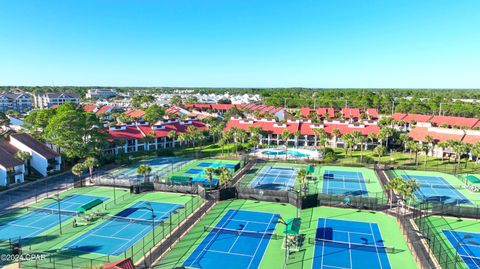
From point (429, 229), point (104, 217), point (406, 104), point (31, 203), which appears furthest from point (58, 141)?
point (406, 104)

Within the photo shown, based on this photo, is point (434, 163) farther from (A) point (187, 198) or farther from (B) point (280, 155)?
(A) point (187, 198)

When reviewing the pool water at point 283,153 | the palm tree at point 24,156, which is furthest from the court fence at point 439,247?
the palm tree at point 24,156

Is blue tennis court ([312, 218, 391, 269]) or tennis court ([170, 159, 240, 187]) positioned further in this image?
tennis court ([170, 159, 240, 187])

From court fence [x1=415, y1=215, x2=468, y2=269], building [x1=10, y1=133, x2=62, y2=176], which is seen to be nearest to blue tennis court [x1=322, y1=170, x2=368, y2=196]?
court fence [x1=415, y1=215, x2=468, y2=269]

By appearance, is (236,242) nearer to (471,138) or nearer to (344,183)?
(344,183)

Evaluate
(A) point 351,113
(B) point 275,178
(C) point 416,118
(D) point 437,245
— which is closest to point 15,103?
(A) point 351,113

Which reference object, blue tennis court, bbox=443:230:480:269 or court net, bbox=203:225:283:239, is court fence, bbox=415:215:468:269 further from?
court net, bbox=203:225:283:239

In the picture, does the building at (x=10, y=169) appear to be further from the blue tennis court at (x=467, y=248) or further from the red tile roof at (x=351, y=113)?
the red tile roof at (x=351, y=113)
